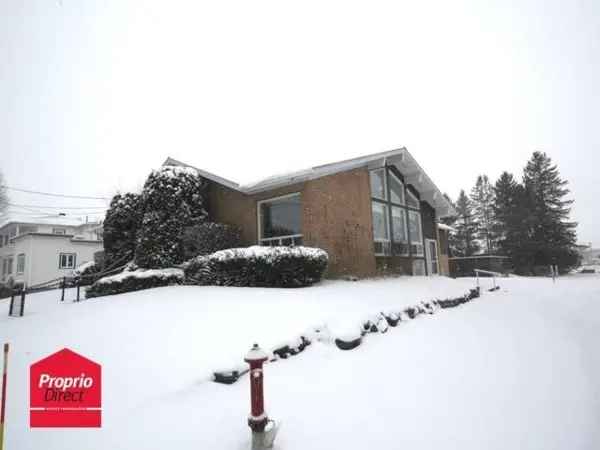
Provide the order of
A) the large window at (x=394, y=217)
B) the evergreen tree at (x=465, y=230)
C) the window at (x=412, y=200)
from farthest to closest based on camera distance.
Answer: the evergreen tree at (x=465, y=230) → the window at (x=412, y=200) → the large window at (x=394, y=217)

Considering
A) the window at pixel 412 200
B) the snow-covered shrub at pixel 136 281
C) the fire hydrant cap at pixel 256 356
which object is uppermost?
the window at pixel 412 200

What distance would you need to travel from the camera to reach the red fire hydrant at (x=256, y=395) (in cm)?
237

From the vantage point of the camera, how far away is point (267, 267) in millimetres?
7855

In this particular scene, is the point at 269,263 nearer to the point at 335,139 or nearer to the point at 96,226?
the point at 96,226

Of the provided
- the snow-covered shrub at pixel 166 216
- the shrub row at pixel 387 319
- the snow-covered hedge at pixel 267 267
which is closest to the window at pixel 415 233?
the shrub row at pixel 387 319

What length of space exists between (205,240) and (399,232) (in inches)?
312

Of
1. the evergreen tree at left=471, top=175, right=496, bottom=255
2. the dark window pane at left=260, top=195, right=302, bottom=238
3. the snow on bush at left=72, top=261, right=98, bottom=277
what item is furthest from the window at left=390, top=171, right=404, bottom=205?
the evergreen tree at left=471, top=175, right=496, bottom=255

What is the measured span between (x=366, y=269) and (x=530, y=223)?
95.9 ft

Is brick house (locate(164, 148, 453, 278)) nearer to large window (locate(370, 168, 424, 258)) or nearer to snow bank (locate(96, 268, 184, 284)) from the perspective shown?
large window (locate(370, 168, 424, 258))

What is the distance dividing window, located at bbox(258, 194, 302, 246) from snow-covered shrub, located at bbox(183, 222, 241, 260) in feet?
4.45

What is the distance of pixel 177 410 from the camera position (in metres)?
2.92

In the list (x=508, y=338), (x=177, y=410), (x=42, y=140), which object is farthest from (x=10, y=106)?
(x=508, y=338)

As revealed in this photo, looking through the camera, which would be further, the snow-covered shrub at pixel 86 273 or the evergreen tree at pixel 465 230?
the evergreen tree at pixel 465 230

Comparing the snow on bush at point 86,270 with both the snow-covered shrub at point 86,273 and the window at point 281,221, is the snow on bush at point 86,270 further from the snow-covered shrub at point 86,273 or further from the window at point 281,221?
the window at point 281,221
